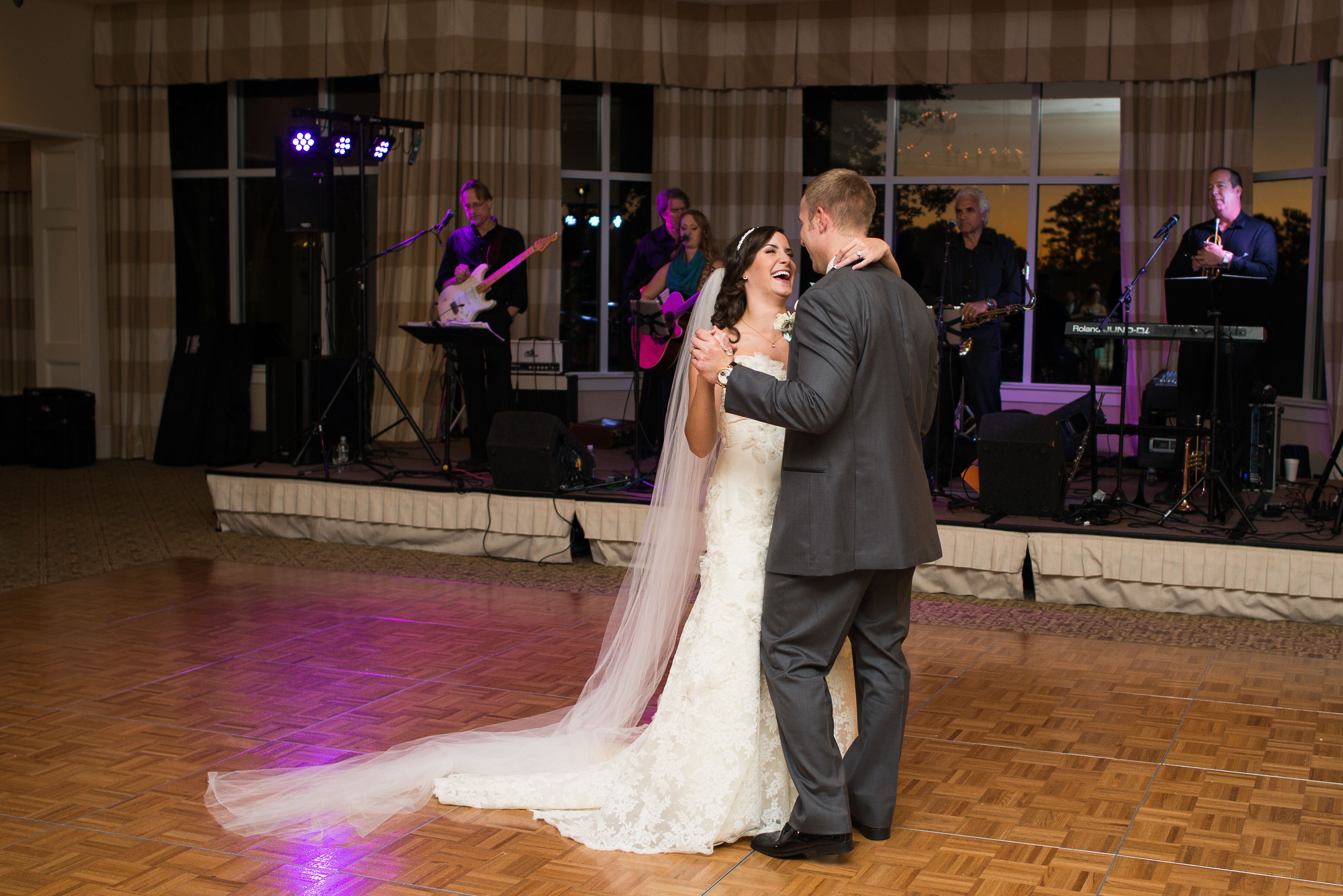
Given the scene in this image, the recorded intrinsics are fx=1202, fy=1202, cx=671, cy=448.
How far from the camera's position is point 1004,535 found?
5.55 meters

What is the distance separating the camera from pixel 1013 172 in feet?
31.2

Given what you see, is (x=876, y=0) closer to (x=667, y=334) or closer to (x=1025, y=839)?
(x=667, y=334)

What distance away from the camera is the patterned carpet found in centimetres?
509

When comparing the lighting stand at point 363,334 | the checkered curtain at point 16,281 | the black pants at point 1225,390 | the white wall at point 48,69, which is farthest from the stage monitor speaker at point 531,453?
the checkered curtain at point 16,281

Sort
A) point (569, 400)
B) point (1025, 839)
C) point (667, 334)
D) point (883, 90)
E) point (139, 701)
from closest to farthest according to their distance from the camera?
point (1025, 839)
point (139, 701)
point (667, 334)
point (569, 400)
point (883, 90)

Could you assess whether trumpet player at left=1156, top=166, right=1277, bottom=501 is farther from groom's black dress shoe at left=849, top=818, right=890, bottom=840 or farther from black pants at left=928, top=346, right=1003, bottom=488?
groom's black dress shoe at left=849, top=818, right=890, bottom=840

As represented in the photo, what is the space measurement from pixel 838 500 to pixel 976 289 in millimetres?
4329

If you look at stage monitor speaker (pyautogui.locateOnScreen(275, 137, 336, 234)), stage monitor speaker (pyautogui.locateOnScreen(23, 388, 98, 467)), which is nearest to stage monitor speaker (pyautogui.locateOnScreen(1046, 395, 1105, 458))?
stage monitor speaker (pyautogui.locateOnScreen(275, 137, 336, 234))

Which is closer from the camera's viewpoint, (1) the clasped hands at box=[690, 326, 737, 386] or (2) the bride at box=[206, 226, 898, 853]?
(1) the clasped hands at box=[690, 326, 737, 386]

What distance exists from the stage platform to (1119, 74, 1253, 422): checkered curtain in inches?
67.4

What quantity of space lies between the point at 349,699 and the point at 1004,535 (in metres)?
3.04

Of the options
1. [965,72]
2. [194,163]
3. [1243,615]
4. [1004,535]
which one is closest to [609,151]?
[965,72]

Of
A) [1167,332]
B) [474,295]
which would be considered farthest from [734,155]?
[1167,332]

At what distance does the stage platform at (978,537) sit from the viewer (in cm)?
518
